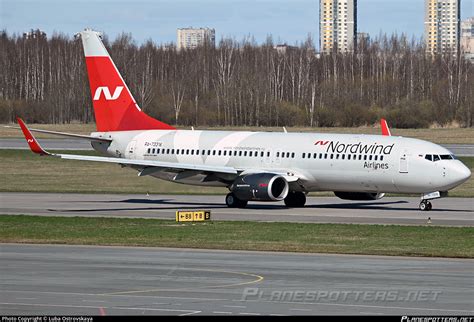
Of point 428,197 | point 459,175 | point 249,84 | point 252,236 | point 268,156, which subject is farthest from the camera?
point 249,84

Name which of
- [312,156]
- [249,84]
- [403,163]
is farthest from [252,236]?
[249,84]

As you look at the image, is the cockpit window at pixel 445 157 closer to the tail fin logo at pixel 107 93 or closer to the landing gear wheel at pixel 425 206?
the landing gear wheel at pixel 425 206

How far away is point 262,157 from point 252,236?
15.2m

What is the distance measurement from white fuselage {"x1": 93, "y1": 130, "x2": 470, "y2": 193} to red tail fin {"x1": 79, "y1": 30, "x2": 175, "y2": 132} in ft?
1.98

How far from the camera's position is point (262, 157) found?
52.3 meters

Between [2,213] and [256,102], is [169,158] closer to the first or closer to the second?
[2,213]

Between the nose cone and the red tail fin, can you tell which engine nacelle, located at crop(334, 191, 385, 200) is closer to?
the nose cone

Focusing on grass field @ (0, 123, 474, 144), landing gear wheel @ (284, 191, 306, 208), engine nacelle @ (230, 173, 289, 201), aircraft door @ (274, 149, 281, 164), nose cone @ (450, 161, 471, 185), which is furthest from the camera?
grass field @ (0, 123, 474, 144)

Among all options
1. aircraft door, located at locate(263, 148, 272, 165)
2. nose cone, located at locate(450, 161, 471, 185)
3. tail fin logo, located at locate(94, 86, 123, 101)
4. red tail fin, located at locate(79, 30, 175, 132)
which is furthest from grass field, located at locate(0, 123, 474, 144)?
nose cone, located at locate(450, 161, 471, 185)

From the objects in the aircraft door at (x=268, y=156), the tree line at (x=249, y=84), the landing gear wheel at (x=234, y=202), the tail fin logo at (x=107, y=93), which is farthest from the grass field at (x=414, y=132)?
the landing gear wheel at (x=234, y=202)

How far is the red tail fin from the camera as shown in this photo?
2234 inches

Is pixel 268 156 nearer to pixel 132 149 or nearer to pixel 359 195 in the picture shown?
A: pixel 359 195

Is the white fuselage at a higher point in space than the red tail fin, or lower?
lower

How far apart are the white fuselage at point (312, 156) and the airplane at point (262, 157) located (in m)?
0.04
